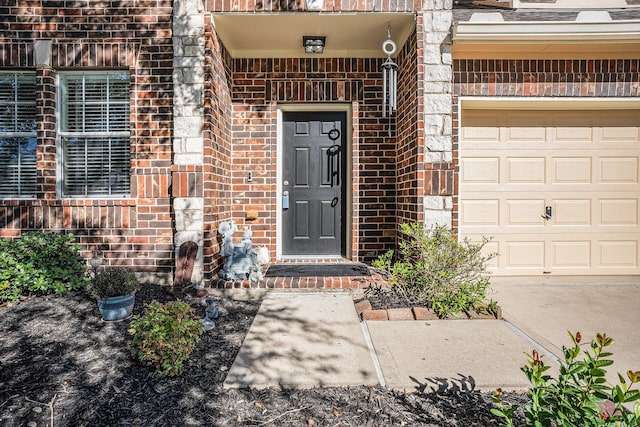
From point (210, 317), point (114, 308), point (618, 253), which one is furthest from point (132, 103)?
point (618, 253)

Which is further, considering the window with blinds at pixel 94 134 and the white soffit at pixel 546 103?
the white soffit at pixel 546 103

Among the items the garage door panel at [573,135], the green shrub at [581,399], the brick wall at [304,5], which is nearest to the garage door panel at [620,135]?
the garage door panel at [573,135]

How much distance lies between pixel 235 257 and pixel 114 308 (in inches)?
52.2

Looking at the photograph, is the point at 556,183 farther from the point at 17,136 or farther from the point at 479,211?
the point at 17,136

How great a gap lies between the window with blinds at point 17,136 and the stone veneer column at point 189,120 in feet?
6.25

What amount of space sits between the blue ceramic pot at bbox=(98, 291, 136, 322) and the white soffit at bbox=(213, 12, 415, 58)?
3.10 meters

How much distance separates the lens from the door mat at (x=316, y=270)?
13.6 ft

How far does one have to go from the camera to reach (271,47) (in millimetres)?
4641

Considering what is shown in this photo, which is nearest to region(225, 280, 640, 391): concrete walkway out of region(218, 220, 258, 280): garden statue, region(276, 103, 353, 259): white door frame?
region(218, 220, 258, 280): garden statue

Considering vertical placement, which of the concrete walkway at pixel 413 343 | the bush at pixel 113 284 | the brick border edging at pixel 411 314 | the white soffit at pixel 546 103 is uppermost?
the white soffit at pixel 546 103

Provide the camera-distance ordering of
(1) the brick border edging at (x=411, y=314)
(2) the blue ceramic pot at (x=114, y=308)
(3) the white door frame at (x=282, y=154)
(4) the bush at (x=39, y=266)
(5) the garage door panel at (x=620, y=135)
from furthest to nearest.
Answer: (3) the white door frame at (x=282, y=154)
(5) the garage door panel at (x=620, y=135)
(4) the bush at (x=39, y=266)
(1) the brick border edging at (x=411, y=314)
(2) the blue ceramic pot at (x=114, y=308)

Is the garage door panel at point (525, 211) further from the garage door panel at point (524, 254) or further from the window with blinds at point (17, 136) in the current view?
the window with blinds at point (17, 136)

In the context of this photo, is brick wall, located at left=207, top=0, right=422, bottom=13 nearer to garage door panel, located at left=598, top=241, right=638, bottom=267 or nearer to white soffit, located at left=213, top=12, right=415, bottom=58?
white soffit, located at left=213, top=12, right=415, bottom=58

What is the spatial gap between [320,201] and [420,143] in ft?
5.52
